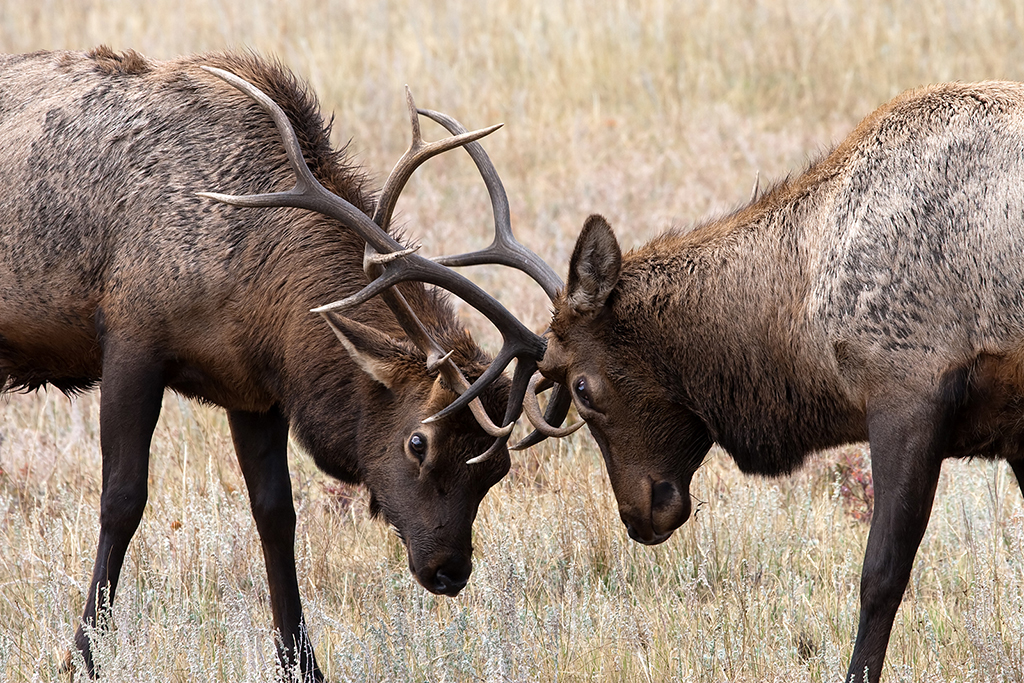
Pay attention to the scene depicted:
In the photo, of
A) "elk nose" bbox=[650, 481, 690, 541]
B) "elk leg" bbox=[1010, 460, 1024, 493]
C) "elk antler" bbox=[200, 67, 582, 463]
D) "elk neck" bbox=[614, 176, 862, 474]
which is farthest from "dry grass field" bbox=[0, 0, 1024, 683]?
"elk antler" bbox=[200, 67, 582, 463]

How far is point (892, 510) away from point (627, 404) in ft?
3.32

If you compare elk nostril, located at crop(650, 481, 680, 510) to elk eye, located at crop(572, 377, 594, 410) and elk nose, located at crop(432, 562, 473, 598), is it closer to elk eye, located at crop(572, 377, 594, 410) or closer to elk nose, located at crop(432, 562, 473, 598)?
elk eye, located at crop(572, 377, 594, 410)

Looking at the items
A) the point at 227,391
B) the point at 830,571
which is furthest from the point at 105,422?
the point at 830,571

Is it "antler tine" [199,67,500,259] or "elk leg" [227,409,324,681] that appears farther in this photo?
"elk leg" [227,409,324,681]

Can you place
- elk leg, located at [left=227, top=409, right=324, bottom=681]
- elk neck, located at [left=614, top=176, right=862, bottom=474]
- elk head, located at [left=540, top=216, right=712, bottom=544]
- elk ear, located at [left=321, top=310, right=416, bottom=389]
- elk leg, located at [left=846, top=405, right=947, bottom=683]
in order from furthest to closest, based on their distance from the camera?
elk leg, located at [left=227, top=409, right=324, bottom=681] → elk ear, located at [left=321, top=310, right=416, bottom=389] → elk head, located at [left=540, top=216, right=712, bottom=544] → elk neck, located at [left=614, top=176, right=862, bottom=474] → elk leg, located at [left=846, top=405, right=947, bottom=683]

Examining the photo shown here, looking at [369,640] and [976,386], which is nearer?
[976,386]

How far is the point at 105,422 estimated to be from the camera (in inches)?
188

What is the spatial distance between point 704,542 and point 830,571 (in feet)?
1.76

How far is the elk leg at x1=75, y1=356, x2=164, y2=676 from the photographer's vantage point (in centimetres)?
474

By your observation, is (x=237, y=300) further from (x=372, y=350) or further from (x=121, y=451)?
(x=121, y=451)

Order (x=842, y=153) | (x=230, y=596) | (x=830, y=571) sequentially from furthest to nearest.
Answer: (x=830, y=571) → (x=230, y=596) → (x=842, y=153)

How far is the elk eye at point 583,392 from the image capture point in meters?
4.45

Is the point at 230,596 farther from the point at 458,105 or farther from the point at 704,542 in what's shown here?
the point at 458,105

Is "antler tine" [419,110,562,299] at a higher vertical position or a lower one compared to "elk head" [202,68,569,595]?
higher
